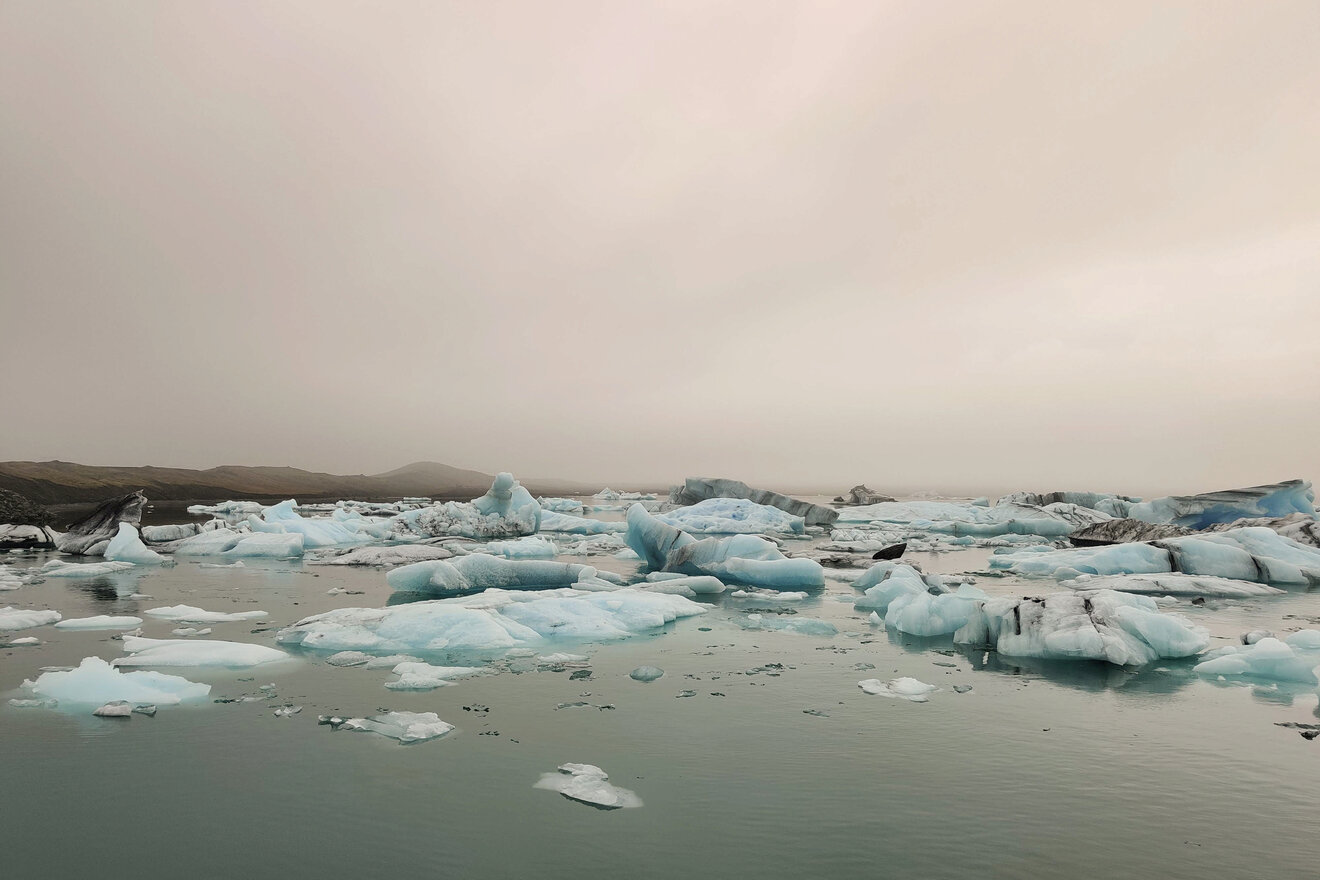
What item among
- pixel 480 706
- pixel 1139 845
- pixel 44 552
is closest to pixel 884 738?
pixel 1139 845

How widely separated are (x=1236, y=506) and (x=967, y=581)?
19037mm

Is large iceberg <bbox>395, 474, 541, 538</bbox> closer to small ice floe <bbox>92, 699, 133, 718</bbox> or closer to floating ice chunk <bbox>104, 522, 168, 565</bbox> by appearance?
floating ice chunk <bbox>104, 522, 168, 565</bbox>

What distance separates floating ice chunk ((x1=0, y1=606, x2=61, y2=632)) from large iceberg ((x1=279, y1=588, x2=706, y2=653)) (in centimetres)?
477

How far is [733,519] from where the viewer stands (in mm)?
41125

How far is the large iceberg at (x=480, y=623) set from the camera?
34.5 feet

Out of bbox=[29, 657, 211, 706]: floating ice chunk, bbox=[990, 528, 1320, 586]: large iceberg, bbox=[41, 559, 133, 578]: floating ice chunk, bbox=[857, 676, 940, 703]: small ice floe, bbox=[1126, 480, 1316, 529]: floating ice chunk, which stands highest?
bbox=[1126, 480, 1316, 529]: floating ice chunk

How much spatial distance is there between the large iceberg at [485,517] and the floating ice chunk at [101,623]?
20279 mm

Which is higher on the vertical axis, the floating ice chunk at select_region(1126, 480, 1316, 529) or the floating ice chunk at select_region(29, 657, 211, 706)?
the floating ice chunk at select_region(1126, 480, 1316, 529)

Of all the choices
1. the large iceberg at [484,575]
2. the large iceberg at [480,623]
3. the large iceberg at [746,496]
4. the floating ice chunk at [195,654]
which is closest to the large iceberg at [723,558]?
the large iceberg at [484,575]

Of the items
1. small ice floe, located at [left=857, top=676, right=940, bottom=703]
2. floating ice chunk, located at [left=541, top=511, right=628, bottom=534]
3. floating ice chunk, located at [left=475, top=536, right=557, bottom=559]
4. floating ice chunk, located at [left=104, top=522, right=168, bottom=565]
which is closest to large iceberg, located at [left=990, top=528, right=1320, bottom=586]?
small ice floe, located at [left=857, top=676, right=940, bottom=703]

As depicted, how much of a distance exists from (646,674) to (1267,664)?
8.76m

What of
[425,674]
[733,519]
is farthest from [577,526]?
[425,674]

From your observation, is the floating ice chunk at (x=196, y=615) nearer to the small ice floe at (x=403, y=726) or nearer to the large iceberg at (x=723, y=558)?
the small ice floe at (x=403, y=726)

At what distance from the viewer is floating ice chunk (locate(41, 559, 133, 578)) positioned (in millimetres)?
18172
